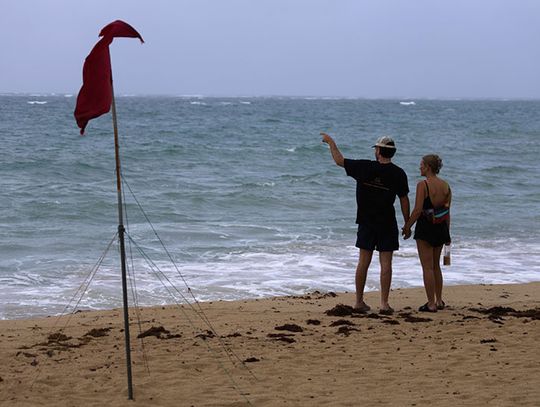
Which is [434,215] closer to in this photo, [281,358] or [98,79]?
[281,358]

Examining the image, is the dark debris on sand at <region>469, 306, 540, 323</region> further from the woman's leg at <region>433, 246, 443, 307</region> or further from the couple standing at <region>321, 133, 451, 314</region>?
the couple standing at <region>321, 133, 451, 314</region>

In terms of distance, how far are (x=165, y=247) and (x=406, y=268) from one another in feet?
11.7

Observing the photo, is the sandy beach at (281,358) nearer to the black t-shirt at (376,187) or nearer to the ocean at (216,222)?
the black t-shirt at (376,187)

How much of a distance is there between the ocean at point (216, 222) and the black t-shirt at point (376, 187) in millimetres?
2185

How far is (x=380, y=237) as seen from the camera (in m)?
7.48

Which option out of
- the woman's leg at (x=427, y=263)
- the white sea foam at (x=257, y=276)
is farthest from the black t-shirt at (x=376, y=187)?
the white sea foam at (x=257, y=276)

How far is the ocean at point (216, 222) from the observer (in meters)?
10.4

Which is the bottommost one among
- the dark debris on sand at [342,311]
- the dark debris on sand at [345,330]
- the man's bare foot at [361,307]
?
the dark debris on sand at [342,311]

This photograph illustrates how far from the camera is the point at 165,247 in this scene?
12758mm

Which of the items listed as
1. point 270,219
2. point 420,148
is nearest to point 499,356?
point 270,219

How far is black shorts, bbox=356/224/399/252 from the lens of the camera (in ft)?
24.5

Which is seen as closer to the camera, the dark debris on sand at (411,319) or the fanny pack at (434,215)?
the dark debris on sand at (411,319)

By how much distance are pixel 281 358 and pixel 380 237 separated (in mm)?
1733

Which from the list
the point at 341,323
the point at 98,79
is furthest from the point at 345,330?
the point at 98,79
